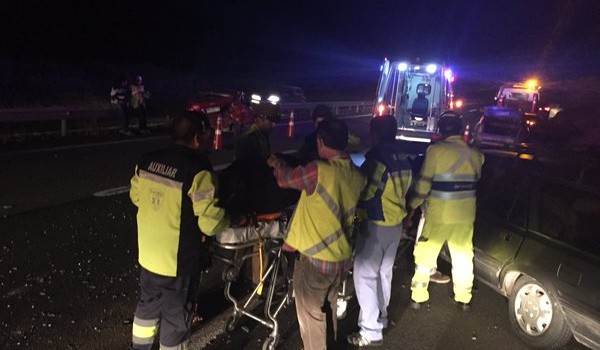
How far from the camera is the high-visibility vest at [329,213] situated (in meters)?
3.08

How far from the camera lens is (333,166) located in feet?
10.1

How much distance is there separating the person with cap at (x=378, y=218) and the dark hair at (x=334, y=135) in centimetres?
68

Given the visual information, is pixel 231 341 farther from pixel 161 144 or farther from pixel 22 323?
pixel 161 144

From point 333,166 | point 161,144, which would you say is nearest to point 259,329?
point 333,166

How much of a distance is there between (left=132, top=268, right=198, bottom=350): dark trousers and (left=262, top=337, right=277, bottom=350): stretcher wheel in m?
0.75

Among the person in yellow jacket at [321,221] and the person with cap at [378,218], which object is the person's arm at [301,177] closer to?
the person in yellow jacket at [321,221]

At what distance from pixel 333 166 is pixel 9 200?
18.8ft

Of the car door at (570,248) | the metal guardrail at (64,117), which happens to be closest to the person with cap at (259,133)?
the car door at (570,248)

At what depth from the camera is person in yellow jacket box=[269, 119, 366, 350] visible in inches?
122

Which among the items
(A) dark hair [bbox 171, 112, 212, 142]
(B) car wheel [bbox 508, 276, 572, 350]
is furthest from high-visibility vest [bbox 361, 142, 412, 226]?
(A) dark hair [bbox 171, 112, 212, 142]

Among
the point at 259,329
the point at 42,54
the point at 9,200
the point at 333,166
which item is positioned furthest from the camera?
Answer: the point at 42,54

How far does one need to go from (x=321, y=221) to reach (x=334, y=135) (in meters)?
0.56

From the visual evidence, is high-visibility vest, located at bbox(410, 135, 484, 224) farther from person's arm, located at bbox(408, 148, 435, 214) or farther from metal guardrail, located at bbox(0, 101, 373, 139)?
metal guardrail, located at bbox(0, 101, 373, 139)

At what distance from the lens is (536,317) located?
4.01 m
